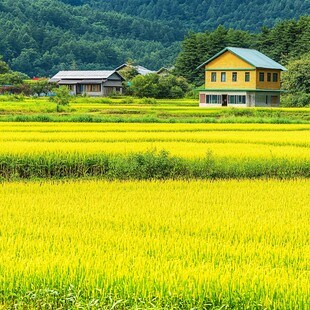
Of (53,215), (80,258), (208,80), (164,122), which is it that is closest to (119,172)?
(53,215)

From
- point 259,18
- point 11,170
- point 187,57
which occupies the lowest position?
point 11,170

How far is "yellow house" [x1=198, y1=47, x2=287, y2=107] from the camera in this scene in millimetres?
47312

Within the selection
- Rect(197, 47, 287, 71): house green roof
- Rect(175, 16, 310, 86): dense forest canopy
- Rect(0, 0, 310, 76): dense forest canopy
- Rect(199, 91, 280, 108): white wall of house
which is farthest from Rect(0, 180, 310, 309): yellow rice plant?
Rect(0, 0, 310, 76): dense forest canopy

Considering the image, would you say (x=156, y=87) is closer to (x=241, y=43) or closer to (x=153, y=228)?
(x=241, y=43)

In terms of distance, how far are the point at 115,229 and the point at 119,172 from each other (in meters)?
5.32

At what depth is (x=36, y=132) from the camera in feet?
65.2

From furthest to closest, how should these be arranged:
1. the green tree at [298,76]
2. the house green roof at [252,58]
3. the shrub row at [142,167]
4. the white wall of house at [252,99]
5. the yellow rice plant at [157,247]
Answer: the house green roof at [252,58], the white wall of house at [252,99], the green tree at [298,76], the shrub row at [142,167], the yellow rice plant at [157,247]

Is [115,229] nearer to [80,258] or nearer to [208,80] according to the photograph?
[80,258]

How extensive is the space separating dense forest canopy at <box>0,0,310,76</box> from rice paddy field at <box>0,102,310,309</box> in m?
50.2

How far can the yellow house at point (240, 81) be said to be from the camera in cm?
4731

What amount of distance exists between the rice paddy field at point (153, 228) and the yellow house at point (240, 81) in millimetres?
32595

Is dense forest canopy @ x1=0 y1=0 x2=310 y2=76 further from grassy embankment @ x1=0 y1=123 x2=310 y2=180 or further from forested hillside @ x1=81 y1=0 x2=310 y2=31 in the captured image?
grassy embankment @ x1=0 y1=123 x2=310 y2=180

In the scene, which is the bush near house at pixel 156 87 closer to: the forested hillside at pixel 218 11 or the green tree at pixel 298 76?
the green tree at pixel 298 76

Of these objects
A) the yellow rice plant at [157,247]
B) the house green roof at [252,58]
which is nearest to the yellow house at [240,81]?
the house green roof at [252,58]
